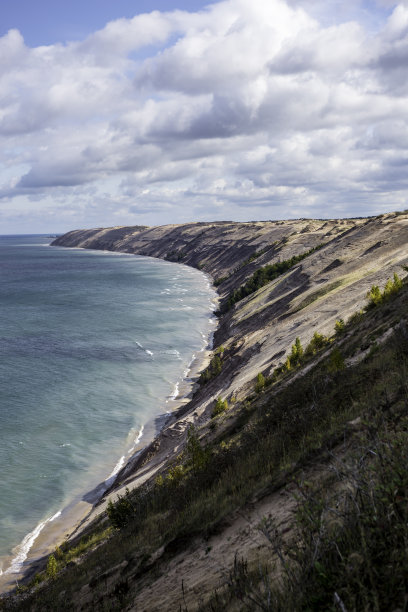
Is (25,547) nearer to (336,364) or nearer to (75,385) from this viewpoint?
(336,364)

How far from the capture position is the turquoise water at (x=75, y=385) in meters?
26.8

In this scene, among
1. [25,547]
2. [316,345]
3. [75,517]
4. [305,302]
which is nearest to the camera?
[25,547]

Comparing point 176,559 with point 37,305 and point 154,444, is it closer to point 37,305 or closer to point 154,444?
point 154,444

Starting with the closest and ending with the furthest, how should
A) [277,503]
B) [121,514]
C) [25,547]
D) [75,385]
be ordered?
[277,503] → [121,514] → [25,547] → [75,385]

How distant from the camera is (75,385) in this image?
4103cm

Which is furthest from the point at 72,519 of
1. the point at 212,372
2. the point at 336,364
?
the point at 212,372

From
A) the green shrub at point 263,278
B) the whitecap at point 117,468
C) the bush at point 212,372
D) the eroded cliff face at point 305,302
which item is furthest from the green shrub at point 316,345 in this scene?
the green shrub at point 263,278

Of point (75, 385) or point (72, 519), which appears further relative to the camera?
point (75, 385)

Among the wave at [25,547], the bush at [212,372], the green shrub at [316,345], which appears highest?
the green shrub at [316,345]

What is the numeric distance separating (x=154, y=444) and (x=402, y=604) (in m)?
24.6

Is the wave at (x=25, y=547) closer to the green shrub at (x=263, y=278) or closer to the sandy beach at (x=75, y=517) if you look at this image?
the sandy beach at (x=75, y=517)

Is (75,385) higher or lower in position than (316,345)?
lower

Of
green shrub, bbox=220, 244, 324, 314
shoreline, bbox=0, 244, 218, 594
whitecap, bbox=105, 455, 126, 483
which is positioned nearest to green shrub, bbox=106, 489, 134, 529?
shoreline, bbox=0, 244, 218, 594

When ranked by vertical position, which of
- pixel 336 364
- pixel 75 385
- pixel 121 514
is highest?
pixel 336 364
